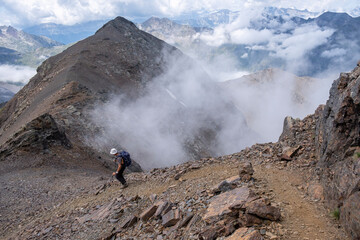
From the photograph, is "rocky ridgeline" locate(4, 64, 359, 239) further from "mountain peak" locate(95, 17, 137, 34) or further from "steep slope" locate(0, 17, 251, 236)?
"mountain peak" locate(95, 17, 137, 34)

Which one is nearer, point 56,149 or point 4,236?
point 4,236

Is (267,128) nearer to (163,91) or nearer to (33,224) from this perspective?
(163,91)

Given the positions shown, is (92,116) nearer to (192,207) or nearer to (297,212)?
(192,207)

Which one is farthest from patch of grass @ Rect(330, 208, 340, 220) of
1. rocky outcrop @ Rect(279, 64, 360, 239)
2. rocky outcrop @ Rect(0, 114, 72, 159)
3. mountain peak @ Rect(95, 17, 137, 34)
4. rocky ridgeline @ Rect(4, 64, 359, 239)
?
mountain peak @ Rect(95, 17, 137, 34)

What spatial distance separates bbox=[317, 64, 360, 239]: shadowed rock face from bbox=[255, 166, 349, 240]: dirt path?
0.40 m

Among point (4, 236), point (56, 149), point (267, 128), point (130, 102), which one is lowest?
point (4, 236)

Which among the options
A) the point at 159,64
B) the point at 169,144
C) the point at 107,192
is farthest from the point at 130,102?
the point at 107,192

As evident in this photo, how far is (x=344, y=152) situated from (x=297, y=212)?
2.76m

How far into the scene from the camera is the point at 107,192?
14438mm

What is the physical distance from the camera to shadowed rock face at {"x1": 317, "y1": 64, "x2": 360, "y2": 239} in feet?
22.6

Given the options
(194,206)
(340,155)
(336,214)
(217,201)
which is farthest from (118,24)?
(336,214)

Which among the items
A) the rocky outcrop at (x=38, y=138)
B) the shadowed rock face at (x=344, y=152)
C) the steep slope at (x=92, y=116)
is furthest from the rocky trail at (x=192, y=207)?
the rocky outcrop at (x=38, y=138)

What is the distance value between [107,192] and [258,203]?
9599 mm

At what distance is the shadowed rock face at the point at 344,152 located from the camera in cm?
689
